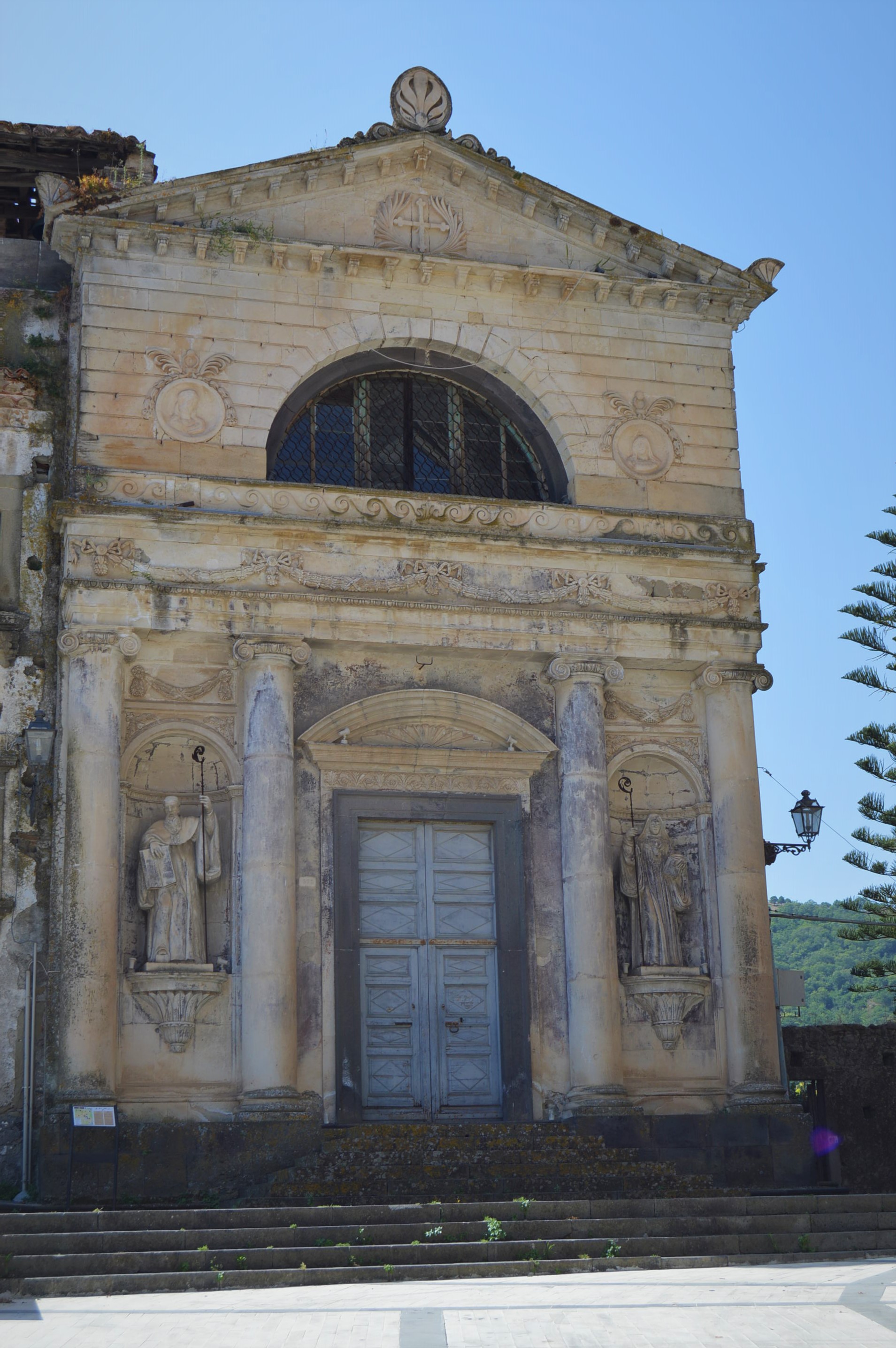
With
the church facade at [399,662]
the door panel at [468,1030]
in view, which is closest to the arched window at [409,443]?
the church facade at [399,662]

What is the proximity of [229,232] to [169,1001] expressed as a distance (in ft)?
25.8

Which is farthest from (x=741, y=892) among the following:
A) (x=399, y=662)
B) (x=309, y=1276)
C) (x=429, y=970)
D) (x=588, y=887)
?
(x=309, y=1276)

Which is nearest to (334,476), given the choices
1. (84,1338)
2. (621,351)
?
(621,351)

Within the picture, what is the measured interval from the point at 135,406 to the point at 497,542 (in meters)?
3.93

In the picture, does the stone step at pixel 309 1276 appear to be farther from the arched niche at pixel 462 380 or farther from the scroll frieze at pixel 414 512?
the arched niche at pixel 462 380

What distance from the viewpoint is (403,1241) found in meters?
12.2

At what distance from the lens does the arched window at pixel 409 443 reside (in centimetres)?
1812

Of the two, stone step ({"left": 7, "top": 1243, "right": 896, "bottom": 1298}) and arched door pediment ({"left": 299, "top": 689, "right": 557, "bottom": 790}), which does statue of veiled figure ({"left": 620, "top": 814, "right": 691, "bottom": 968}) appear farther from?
stone step ({"left": 7, "top": 1243, "right": 896, "bottom": 1298})

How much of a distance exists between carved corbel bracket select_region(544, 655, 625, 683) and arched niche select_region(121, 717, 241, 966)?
343cm

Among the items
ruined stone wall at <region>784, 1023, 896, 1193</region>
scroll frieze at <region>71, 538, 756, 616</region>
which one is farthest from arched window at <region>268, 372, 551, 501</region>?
ruined stone wall at <region>784, 1023, 896, 1193</region>

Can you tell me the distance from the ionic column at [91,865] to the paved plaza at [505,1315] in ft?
14.0

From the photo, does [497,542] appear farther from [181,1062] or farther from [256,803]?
[181,1062]

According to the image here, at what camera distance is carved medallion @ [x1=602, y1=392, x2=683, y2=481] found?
18500 millimetres

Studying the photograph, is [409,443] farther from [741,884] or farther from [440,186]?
[741,884]
